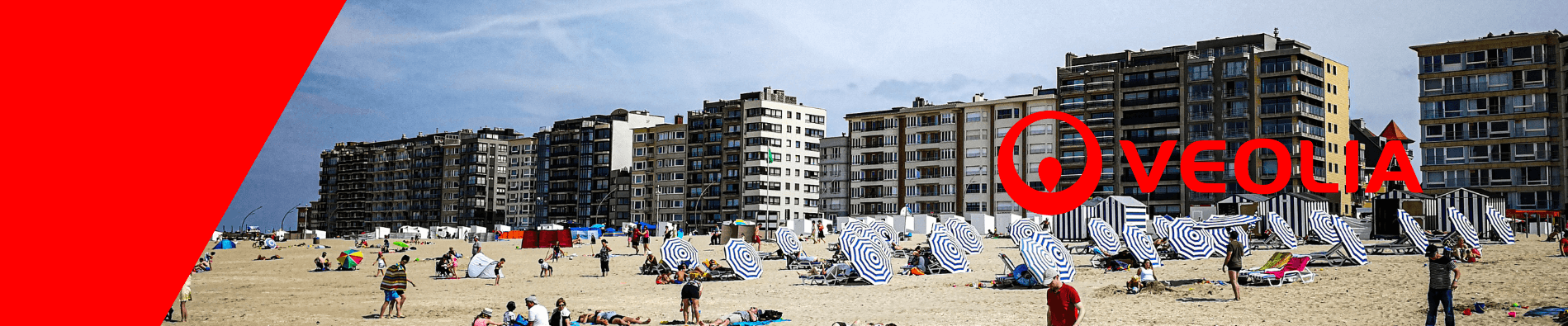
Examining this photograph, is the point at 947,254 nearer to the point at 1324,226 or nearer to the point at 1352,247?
the point at 1352,247

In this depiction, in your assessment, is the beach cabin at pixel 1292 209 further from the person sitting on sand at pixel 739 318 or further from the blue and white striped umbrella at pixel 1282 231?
the person sitting on sand at pixel 739 318

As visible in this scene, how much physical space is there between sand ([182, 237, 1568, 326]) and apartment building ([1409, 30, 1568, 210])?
1682 inches

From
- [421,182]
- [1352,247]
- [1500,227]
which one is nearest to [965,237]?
[1352,247]

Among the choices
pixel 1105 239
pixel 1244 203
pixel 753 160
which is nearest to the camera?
pixel 1105 239

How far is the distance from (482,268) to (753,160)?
258 ft

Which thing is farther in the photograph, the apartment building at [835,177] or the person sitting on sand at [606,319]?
the apartment building at [835,177]

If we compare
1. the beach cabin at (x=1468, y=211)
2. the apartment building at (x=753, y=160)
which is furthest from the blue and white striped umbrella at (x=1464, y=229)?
the apartment building at (x=753, y=160)

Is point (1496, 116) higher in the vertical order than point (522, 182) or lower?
higher

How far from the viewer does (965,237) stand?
39.1 metres

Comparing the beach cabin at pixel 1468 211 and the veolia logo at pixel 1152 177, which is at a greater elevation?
the veolia logo at pixel 1152 177

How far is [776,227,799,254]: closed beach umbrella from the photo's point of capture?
3791 centimetres

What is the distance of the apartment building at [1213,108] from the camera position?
78.1 m

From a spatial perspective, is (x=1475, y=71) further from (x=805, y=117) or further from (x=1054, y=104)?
(x=805, y=117)

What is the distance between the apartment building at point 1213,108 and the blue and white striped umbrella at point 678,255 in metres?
51.6
